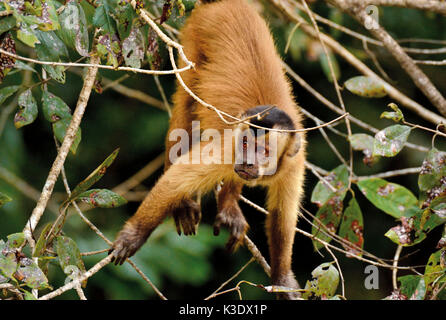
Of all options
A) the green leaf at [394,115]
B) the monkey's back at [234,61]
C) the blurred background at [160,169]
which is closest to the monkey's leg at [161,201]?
the monkey's back at [234,61]

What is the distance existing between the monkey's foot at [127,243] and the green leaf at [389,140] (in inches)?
69.1

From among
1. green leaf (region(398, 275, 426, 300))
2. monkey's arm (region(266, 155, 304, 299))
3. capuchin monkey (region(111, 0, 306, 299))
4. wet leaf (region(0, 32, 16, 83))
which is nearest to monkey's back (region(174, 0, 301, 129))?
capuchin monkey (region(111, 0, 306, 299))

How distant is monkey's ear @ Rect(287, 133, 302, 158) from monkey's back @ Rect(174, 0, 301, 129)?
0.56 feet

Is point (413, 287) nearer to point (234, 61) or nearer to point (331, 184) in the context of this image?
point (331, 184)

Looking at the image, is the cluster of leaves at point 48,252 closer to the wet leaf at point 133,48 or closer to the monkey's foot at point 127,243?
the wet leaf at point 133,48

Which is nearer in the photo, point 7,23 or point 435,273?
point 7,23

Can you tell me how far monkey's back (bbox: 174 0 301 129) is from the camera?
13.6 feet

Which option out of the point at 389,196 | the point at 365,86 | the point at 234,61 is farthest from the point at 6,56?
the point at 389,196

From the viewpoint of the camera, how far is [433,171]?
3004mm

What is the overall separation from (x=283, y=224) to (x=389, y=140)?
140 cm

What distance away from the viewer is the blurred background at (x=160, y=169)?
6547mm

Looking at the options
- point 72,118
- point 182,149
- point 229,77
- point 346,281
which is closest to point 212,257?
point 346,281

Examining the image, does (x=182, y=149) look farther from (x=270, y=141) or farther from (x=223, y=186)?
(x=270, y=141)

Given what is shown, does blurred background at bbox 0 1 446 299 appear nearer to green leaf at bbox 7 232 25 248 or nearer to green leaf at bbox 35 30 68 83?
green leaf at bbox 35 30 68 83
